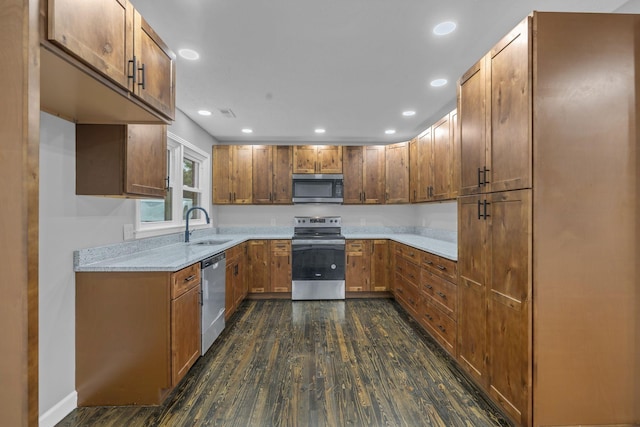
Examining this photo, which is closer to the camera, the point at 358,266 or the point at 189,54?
the point at 189,54

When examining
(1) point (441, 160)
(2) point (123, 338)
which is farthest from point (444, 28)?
(2) point (123, 338)

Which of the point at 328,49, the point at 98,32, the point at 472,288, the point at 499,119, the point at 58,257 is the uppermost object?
the point at 328,49

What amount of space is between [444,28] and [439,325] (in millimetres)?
2458

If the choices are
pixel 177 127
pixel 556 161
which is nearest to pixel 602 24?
pixel 556 161

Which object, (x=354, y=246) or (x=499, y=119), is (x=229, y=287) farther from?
(x=499, y=119)

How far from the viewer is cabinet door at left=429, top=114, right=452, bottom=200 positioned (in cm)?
314

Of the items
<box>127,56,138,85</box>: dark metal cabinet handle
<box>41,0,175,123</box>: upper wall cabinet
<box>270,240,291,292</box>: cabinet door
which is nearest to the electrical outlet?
<box>41,0,175,123</box>: upper wall cabinet

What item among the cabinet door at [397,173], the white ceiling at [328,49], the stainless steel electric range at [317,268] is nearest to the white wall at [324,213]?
the cabinet door at [397,173]

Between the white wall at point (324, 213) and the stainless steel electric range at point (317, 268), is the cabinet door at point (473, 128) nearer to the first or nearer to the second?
the stainless steel electric range at point (317, 268)

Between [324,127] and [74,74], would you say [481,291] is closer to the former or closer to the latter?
[74,74]

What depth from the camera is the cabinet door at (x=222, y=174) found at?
15.0ft

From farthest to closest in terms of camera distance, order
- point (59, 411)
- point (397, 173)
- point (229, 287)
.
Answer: point (397, 173) < point (229, 287) < point (59, 411)

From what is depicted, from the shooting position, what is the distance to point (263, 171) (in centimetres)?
458

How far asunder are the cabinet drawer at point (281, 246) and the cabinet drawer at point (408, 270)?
5.30ft
